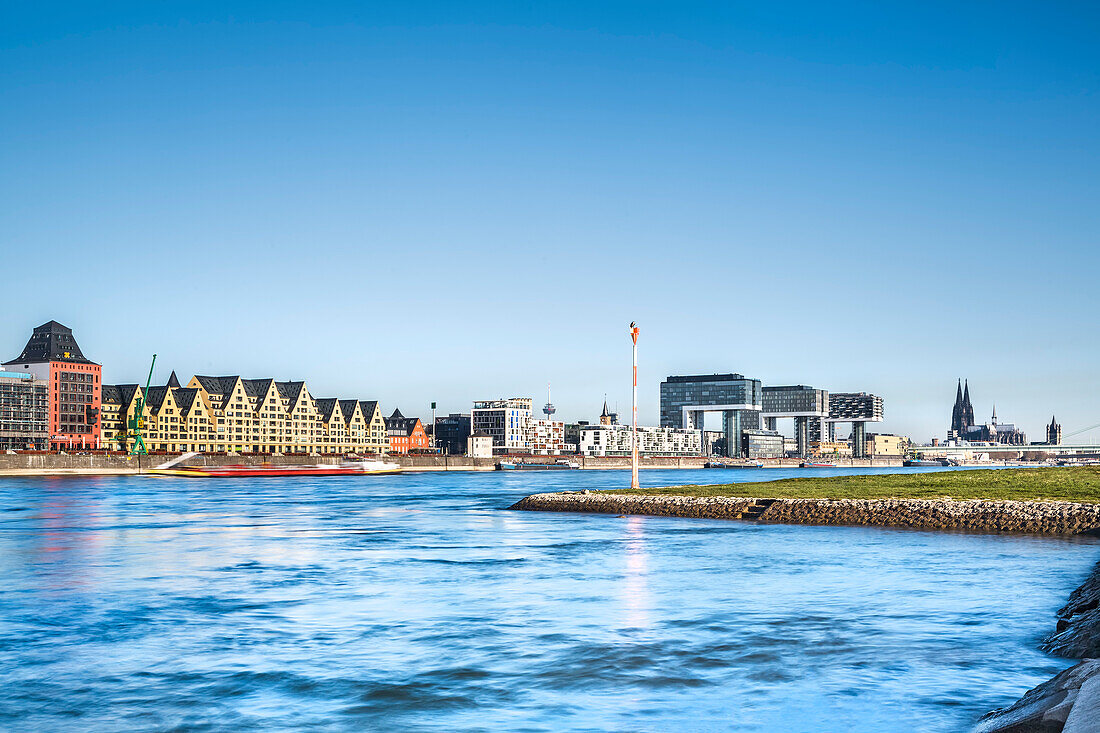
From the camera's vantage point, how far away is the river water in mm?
12281

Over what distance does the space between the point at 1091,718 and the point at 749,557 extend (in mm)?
22303

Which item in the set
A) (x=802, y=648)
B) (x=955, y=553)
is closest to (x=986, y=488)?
(x=955, y=553)

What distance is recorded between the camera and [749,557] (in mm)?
29938

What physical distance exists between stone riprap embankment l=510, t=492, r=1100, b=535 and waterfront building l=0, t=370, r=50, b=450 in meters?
168

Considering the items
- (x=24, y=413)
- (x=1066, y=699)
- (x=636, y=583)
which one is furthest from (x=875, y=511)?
(x=24, y=413)

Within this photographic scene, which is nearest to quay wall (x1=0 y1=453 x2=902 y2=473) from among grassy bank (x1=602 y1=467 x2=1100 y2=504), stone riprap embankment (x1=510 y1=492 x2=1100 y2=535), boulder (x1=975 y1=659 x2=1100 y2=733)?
grassy bank (x1=602 y1=467 x2=1100 y2=504)

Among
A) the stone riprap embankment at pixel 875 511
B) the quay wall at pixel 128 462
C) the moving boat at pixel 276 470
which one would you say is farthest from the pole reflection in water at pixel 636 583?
the moving boat at pixel 276 470

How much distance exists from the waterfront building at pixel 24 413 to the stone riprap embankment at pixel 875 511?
Answer: 550 ft

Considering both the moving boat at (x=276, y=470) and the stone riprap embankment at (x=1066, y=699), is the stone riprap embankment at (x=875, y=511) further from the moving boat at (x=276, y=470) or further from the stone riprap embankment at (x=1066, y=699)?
the moving boat at (x=276, y=470)

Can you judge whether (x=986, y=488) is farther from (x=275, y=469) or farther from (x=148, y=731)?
(x=275, y=469)

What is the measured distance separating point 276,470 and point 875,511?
118306 millimetres

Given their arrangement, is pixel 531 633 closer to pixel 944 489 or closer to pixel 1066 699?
→ pixel 1066 699

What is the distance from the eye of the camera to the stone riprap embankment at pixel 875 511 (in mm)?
37250

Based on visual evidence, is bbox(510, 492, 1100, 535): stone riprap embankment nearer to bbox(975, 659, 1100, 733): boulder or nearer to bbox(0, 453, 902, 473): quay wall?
bbox(975, 659, 1100, 733): boulder
